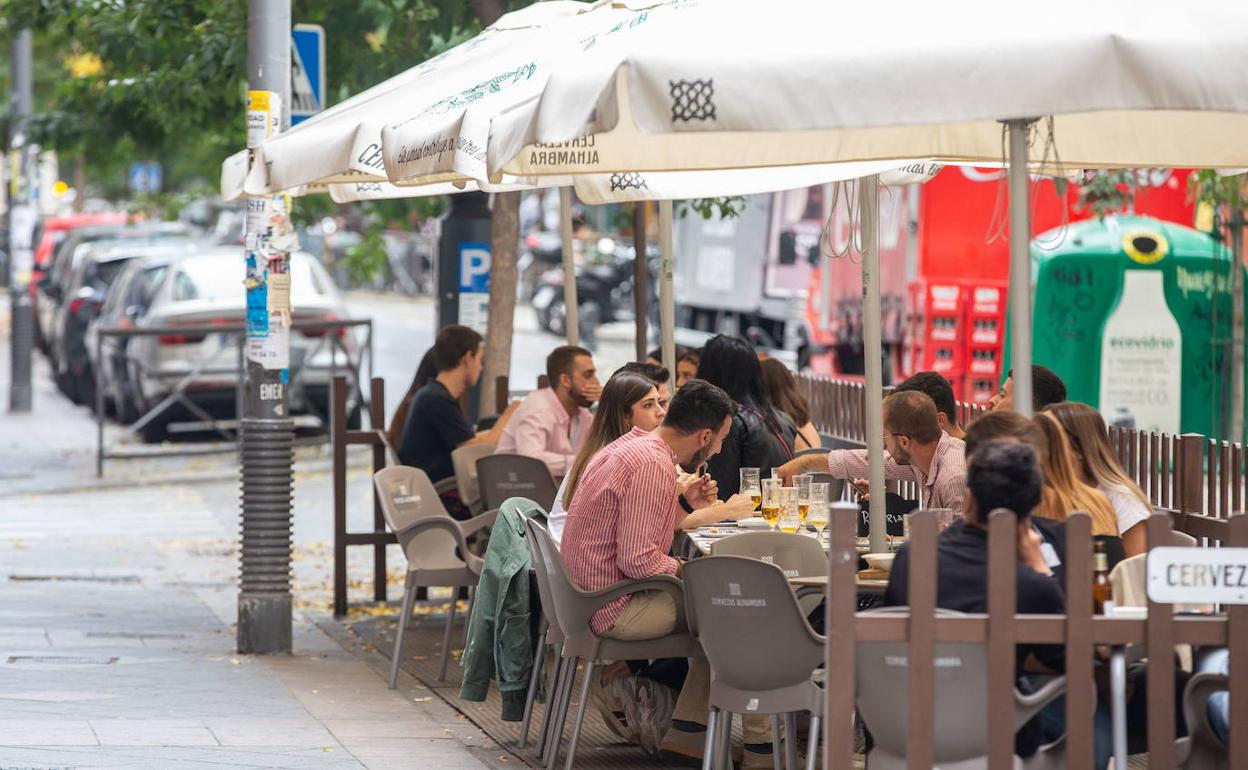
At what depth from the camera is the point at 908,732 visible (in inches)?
189

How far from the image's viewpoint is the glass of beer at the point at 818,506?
7.27 meters

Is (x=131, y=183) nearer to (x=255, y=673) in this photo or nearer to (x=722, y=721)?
(x=255, y=673)

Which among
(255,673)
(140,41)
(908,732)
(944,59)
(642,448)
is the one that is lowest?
(255,673)

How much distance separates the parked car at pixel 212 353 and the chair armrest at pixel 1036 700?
43.7 ft

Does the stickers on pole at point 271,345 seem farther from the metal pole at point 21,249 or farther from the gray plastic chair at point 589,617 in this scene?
→ the metal pole at point 21,249

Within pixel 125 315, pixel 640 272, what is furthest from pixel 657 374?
pixel 125 315

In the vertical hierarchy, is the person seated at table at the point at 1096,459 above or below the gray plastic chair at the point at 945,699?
above

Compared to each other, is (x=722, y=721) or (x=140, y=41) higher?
(x=140, y=41)

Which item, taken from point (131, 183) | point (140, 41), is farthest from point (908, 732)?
point (131, 183)

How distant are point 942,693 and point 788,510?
249cm

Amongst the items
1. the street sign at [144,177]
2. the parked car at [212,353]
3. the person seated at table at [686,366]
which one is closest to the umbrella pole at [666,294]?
the person seated at table at [686,366]

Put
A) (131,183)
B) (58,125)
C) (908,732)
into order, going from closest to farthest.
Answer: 1. (908,732)
2. (58,125)
3. (131,183)

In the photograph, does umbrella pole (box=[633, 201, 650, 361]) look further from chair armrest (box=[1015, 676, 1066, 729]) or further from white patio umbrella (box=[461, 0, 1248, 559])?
chair armrest (box=[1015, 676, 1066, 729])

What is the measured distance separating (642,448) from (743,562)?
111cm
